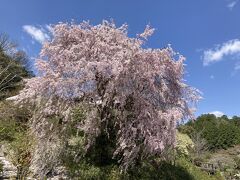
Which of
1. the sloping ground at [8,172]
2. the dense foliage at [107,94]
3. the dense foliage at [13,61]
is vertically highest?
the dense foliage at [13,61]

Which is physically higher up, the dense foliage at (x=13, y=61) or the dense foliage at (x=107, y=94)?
the dense foliage at (x=13, y=61)

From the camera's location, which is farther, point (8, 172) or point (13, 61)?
point (13, 61)

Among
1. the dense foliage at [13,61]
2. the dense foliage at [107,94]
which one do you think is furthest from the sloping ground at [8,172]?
the dense foliage at [13,61]

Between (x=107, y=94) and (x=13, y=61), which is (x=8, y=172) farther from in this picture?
(x=13, y=61)

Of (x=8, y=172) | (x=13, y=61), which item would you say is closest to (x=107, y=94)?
(x=8, y=172)

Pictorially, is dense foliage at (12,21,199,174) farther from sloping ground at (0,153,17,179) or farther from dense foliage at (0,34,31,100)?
dense foliage at (0,34,31,100)

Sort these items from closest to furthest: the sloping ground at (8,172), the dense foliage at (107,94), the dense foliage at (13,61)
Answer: the dense foliage at (107,94) → the sloping ground at (8,172) → the dense foliage at (13,61)

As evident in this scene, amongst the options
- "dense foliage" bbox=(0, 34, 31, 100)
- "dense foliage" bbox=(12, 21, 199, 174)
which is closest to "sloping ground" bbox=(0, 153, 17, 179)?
"dense foliage" bbox=(12, 21, 199, 174)

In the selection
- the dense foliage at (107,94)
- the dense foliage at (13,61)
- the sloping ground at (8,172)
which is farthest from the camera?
the dense foliage at (13,61)

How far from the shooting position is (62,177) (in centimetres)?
941

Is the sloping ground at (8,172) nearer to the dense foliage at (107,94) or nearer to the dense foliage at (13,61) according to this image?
the dense foliage at (107,94)

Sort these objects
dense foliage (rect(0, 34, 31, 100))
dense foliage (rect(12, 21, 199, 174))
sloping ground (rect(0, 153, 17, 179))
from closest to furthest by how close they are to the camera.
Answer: dense foliage (rect(12, 21, 199, 174))
sloping ground (rect(0, 153, 17, 179))
dense foliage (rect(0, 34, 31, 100))

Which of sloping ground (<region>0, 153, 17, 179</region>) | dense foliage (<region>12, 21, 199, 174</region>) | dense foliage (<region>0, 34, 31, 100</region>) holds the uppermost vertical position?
dense foliage (<region>0, 34, 31, 100</region>)

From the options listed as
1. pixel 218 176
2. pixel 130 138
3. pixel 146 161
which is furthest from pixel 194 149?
pixel 130 138
